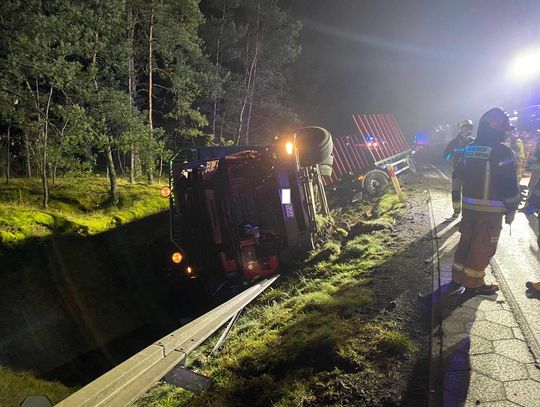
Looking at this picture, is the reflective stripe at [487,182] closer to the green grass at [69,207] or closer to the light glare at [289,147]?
the light glare at [289,147]

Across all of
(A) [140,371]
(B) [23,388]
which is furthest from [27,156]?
(A) [140,371]

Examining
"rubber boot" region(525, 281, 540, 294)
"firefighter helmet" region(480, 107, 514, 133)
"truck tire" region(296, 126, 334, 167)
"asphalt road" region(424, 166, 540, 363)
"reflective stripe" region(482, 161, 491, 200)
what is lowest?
"asphalt road" region(424, 166, 540, 363)

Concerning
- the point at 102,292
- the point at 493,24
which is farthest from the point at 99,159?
the point at 493,24

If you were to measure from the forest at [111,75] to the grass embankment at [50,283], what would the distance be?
3.17 ft

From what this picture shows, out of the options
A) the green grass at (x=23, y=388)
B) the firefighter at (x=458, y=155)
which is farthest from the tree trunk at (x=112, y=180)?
the firefighter at (x=458, y=155)

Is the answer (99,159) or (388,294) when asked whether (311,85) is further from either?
(388,294)

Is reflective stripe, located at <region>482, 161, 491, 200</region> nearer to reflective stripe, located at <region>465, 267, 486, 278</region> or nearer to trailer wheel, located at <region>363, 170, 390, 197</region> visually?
reflective stripe, located at <region>465, 267, 486, 278</region>

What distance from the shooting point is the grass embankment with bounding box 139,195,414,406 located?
2699 mm

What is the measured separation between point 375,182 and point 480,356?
8490 mm

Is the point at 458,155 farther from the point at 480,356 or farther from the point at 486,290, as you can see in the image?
the point at 480,356

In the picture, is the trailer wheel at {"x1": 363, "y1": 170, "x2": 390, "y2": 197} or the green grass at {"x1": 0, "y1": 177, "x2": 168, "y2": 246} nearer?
the green grass at {"x1": 0, "y1": 177, "x2": 168, "y2": 246}

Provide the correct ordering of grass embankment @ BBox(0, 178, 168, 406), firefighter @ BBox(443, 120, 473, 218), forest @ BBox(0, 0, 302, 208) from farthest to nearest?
forest @ BBox(0, 0, 302, 208)
firefighter @ BBox(443, 120, 473, 218)
grass embankment @ BBox(0, 178, 168, 406)

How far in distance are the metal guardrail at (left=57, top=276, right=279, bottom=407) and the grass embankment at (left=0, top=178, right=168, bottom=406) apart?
7.39 feet

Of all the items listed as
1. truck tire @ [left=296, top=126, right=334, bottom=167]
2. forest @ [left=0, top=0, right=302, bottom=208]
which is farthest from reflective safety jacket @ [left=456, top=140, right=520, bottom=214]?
forest @ [left=0, top=0, right=302, bottom=208]
